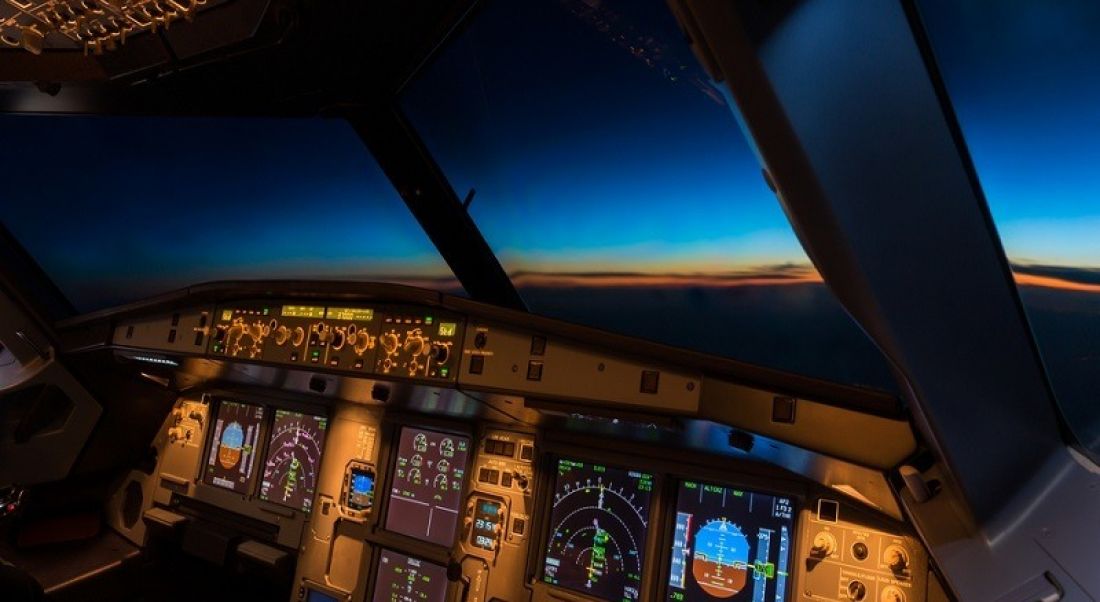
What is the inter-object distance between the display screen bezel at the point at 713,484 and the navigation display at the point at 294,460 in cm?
179

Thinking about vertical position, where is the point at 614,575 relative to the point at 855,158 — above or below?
below

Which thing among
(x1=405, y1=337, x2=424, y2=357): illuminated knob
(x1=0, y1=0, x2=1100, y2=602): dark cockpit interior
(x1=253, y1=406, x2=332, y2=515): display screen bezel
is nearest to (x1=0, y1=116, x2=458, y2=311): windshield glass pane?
(x1=0, y1=0, x2=1100, y2=602): dark cockpit interior

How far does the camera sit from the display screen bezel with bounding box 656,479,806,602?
7.86 feet

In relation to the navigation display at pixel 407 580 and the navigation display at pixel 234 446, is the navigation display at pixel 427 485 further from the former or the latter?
the navigation display at pixel 234 446

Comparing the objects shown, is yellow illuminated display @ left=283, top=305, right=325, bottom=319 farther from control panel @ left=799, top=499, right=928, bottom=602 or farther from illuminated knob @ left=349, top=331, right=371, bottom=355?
control panel @ left=799, top=499, right=928, bottom=602

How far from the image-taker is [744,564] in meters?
2.47

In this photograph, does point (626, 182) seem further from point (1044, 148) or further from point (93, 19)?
point (93, 19)

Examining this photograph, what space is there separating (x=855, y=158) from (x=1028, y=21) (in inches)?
A: 20.4

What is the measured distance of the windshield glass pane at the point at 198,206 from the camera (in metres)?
3.47

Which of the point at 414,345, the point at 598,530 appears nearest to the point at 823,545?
the point at 598,530

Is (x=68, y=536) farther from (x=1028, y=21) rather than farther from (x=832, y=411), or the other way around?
(x=1028, y=21)

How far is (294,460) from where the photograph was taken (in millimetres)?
3680

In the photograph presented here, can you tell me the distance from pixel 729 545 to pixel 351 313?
1607mm

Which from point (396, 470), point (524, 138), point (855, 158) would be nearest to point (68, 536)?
point (396, 470)
